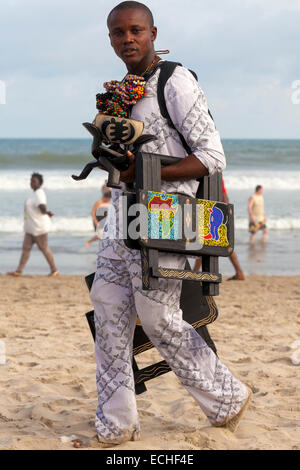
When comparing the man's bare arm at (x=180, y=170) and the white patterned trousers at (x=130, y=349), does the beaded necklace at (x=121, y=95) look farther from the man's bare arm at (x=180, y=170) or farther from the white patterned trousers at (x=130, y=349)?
the white patterned trousers at (x=130, y=349)

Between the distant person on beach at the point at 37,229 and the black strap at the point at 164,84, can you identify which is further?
the distant person on beach at the point at 37,229

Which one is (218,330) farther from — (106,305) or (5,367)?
(106,305)

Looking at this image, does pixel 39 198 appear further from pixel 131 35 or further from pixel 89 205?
pixel 89 205

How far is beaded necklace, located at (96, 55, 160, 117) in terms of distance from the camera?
10.2 feet

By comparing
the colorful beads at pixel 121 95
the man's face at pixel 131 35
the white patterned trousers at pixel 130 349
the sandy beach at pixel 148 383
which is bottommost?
the sandy beach at pixel 148 383

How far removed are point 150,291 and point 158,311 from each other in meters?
0.09

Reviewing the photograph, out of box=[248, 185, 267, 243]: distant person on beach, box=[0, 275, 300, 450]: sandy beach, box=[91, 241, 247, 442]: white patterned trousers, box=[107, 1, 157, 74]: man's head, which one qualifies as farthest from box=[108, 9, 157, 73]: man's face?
box=[248, 185, 267, 243]: distant person on beach

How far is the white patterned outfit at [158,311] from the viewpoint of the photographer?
3.15m

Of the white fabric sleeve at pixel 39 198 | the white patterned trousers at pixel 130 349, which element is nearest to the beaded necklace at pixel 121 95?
the white patterned trousers at pixel 130 349

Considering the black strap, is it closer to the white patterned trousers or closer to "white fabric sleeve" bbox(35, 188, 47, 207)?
the white patterned trousers

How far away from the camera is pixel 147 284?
3031mm

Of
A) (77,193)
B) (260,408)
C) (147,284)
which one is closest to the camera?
(147,284)

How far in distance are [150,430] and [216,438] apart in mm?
415

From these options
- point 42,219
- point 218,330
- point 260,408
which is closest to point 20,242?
point 42,219
